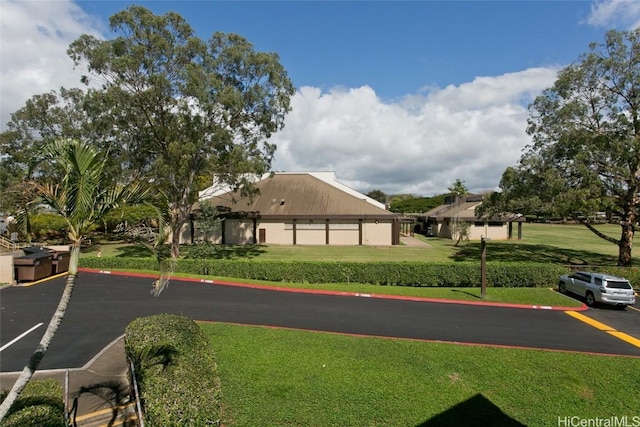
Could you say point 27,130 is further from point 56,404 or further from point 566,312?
point 566,312

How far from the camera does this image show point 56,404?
276 inches

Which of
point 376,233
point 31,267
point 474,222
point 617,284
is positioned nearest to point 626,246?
point 617,284

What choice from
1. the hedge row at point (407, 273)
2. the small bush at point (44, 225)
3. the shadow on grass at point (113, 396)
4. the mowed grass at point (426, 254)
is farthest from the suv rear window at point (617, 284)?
the small bush at point (44, 225)

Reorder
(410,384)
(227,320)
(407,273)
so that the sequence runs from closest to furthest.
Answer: (410,384), (227,320), (407,273)

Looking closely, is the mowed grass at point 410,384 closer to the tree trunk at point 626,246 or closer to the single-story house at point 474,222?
the tree trunk at point 626,246

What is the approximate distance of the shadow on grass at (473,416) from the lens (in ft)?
25.5

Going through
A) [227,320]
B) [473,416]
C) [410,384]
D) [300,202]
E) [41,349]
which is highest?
[300,202]

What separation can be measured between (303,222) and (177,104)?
58.4 ft

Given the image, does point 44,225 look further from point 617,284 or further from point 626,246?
point 626,246

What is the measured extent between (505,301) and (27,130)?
44.3 m

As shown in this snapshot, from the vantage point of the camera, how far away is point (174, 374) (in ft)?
22.5

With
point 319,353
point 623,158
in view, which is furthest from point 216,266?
point 623,158

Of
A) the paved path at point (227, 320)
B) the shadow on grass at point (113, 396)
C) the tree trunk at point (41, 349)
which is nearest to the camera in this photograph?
the tree trunk at point (41, 349)

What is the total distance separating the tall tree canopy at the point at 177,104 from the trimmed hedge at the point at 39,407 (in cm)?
1882
